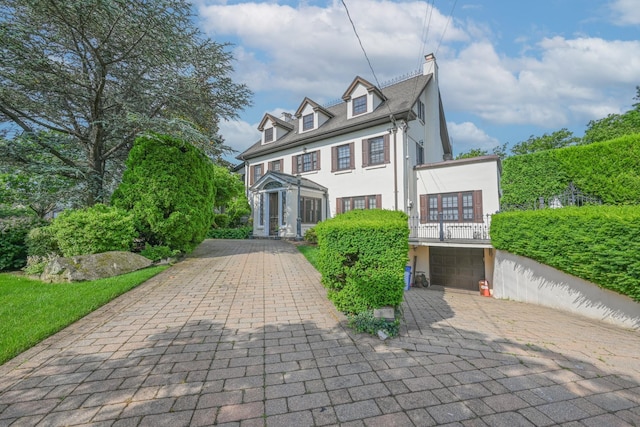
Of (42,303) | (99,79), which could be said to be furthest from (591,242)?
(99,79)

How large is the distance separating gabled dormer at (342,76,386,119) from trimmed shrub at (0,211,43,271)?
14.5 metres

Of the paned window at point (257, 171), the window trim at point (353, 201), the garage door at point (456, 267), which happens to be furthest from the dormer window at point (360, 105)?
the garage door at point (456, 267)

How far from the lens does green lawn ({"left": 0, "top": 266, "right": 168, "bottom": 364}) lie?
3.48m

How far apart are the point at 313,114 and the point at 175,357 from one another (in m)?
16.8

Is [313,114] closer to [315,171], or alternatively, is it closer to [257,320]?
[315,171]

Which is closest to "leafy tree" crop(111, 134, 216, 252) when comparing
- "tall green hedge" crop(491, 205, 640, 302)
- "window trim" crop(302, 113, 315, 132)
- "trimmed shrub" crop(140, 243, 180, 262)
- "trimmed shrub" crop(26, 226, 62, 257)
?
"trimmed shrub" crop(140, 243, 180, 262)

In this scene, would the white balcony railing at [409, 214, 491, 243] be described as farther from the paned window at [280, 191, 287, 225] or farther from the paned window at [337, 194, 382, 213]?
the paned window at [280, 191, 287, 225]

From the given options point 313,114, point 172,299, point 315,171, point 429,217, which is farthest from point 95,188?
point 429,217

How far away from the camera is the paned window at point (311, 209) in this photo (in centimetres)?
1563

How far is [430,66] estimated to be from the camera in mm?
16484

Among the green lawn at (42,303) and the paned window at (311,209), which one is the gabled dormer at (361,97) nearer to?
the paned window at (311,209)

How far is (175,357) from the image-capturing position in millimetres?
3123

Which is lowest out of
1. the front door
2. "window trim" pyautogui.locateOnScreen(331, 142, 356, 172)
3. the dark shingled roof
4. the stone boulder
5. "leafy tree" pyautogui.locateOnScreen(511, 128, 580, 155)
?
the stone boulder

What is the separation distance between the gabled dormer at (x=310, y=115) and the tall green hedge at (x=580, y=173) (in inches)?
426
